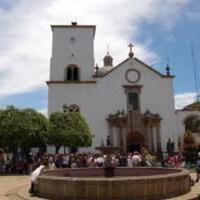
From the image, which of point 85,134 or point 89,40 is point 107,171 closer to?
point 85,134

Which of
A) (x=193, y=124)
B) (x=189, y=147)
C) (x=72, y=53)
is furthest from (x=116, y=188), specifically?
(x=193, y=124)

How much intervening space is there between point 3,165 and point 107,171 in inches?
511

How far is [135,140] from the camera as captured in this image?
1438 inches

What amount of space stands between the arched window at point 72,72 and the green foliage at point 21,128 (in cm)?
1091

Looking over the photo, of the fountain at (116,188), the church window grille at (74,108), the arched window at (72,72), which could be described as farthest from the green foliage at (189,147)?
the fountain at (116,188)

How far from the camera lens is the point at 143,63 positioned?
3806 centimetres

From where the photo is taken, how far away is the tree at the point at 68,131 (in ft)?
99.0

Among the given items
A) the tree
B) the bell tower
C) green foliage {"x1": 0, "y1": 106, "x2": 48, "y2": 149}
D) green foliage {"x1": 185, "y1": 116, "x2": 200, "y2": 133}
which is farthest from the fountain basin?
green foliage {"x1": 185, "y1": 116, "x2": 200, "y2": 133}

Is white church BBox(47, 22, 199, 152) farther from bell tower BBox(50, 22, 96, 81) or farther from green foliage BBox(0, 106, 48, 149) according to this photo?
green foliage BBox(0, 106, 48, 149)

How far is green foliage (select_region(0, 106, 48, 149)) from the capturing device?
2602 cm

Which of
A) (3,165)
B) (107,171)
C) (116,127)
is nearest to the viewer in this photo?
(107,171)

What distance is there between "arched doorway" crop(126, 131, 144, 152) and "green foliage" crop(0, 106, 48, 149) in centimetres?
1062

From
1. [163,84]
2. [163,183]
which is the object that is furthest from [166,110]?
[163,183]

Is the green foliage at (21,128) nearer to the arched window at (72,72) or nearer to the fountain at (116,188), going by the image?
the arched window at (72,72)
